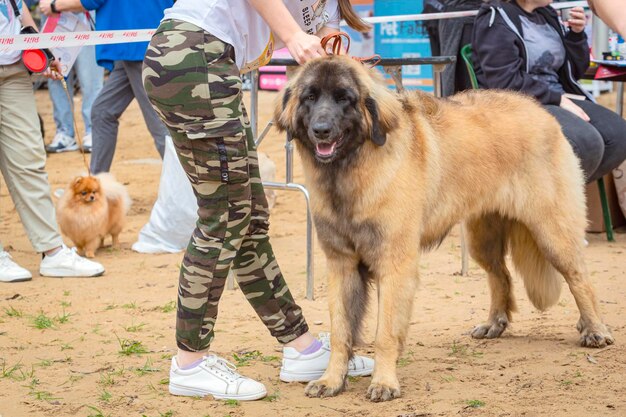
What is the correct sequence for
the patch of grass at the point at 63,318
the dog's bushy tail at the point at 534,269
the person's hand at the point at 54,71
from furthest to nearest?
the person's hand at the point at 54,71 < the patch of grass at the point at 63,318 < the dog's bushy tail at the point at 534,269

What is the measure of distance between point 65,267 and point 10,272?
0.35 metres

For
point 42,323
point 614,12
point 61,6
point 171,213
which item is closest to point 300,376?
point 42,323

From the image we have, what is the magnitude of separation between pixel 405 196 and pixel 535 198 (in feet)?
3.05

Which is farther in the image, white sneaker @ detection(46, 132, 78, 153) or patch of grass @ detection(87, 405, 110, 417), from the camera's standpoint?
white sneaker @ detection(46, 132, 78, 153)

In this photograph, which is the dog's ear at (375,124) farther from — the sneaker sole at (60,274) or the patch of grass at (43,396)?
the sneaker sole at (60,274)

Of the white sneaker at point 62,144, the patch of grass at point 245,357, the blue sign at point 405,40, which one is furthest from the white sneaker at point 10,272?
the blue sign at point 405,40

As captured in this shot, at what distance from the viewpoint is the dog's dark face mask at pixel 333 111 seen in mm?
3453

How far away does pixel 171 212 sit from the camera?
6.69m

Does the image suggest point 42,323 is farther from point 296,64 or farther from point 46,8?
point 46,8

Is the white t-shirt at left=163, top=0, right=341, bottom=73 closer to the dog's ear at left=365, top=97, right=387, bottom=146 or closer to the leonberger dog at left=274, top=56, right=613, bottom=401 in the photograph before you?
the leonberger dog at left=274, top=56, right=613, bottom=401

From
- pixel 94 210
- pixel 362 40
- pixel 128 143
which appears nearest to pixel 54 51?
pixel 94 210

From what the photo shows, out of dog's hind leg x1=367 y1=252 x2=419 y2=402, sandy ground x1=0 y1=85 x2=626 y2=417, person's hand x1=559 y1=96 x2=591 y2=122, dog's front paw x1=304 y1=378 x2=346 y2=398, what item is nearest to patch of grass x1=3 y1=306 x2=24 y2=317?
sandy ground x1=0 y1=85 x2=626 y2=417

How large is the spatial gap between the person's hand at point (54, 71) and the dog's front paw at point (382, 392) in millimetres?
3358

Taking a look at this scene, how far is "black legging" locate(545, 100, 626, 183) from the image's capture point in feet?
19.0
